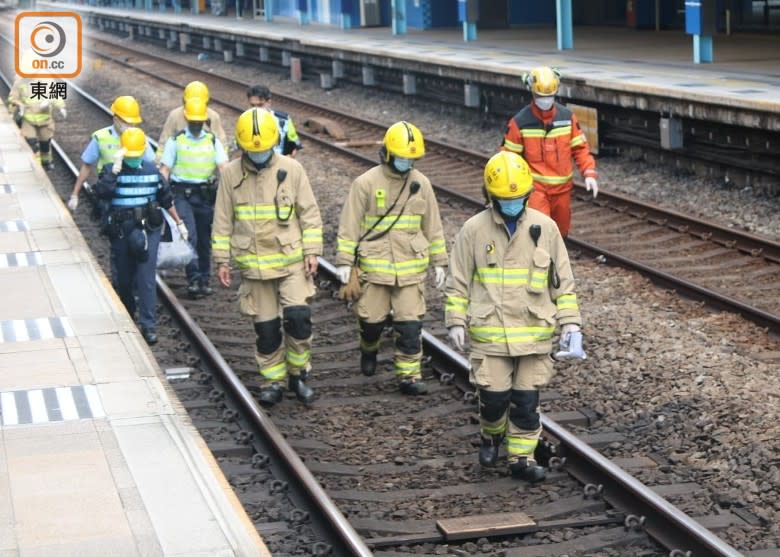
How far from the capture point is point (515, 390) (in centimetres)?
813

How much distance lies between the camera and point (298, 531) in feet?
24.6

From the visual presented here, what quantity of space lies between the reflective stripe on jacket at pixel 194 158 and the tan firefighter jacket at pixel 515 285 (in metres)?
5.10

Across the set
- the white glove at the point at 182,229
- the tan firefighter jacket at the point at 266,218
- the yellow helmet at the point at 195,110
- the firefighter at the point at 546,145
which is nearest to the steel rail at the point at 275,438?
the white glove at the point at 182,229

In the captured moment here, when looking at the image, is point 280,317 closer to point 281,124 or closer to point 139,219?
point 139,219

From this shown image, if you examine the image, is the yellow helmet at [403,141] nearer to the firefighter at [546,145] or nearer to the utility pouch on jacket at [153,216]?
the firefighter at [546,145]

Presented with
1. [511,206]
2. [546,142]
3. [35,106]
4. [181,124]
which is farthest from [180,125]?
[35,106]

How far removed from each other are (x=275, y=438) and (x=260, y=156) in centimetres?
202

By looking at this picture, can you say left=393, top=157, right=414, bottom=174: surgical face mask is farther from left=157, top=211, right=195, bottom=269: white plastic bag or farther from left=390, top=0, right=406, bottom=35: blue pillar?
left=390, top=0, right=406, bottom=35: blue pillar

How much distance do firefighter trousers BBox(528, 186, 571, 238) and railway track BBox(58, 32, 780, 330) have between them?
1.47 meters

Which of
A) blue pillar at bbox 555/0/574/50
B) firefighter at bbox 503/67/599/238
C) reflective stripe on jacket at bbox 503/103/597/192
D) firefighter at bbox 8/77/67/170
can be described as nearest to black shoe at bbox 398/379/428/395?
firefighter at bbox 503/67/599/238

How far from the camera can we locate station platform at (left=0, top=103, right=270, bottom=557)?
21.4 ft

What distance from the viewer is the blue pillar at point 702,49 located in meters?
23.2

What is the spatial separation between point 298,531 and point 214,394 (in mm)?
2765

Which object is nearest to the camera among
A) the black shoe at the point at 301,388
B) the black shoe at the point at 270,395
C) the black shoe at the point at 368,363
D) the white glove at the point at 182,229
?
the black shoe at the point at 270,395
